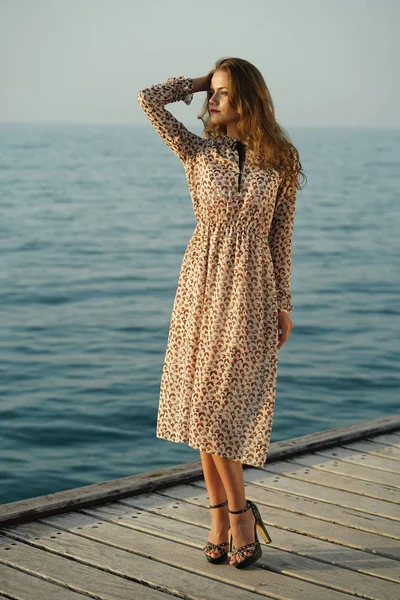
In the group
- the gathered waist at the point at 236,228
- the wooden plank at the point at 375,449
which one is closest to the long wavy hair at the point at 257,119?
the gathered waist at the point at 236,228

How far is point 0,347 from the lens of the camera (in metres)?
10.4

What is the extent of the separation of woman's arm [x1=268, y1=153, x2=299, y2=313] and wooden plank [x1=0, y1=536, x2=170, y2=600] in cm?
95

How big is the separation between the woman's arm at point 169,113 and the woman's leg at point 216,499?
0.96 m

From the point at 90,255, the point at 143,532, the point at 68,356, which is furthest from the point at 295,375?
the point at 90,255

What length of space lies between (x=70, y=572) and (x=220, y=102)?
58.3 inches

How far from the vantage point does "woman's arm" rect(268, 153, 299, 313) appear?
3.47 m

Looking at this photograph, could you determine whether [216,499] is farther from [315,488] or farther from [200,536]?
[315,488]

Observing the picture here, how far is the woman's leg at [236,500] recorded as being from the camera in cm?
339

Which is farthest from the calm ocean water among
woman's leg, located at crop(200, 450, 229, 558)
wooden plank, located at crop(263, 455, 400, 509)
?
woman's leg, located at crop(200, 450, 229, 558)

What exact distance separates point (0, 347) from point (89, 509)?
6657mm

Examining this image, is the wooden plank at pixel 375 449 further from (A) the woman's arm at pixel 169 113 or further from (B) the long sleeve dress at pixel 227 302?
(A) the woman's arm at pixel 169 113

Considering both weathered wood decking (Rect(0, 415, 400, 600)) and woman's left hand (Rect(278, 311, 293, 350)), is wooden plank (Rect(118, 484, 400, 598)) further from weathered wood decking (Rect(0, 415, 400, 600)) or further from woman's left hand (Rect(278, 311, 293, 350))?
woman's left hand (Rect(278, 311, 293, 350))

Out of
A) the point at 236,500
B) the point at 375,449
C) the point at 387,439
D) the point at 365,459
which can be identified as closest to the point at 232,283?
the point at 236,500

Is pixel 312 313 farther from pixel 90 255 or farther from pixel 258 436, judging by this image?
pixel 258 436
